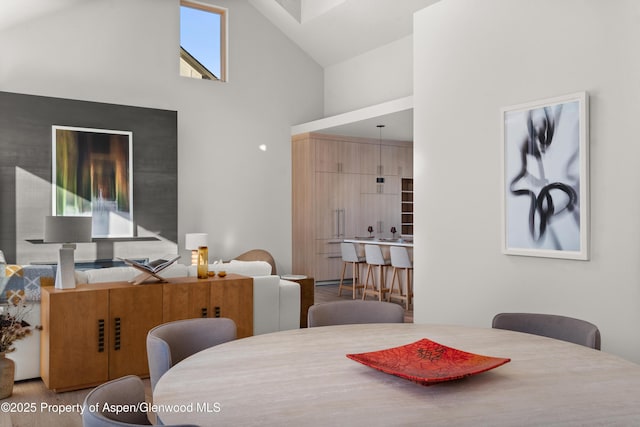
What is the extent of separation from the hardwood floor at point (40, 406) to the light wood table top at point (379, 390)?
1858 mm

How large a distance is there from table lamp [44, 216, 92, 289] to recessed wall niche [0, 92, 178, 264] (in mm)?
3453

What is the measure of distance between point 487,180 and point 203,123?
543cm

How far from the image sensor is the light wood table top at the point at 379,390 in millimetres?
1452

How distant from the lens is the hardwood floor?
3342mm

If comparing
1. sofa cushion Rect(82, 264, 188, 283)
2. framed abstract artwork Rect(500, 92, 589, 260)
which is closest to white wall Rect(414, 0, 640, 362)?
framed abstract artwork Rect(500, 92, 589, 260)

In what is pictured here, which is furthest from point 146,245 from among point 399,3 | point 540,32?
point 540,32

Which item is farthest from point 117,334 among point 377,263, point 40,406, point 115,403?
point 377,263

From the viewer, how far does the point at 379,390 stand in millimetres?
1658

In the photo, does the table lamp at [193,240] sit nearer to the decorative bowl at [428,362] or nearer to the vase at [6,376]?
the vase at [6,376]

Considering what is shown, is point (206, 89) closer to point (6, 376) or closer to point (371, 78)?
point (371, 78)

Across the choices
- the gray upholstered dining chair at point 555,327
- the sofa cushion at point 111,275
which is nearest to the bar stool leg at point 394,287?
the sofa cushion at point 111,275

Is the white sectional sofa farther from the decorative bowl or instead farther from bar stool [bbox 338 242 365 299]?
bar stool [bbox 338 242 365 299]

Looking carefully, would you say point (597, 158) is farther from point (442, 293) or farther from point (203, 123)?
point (203, 123)

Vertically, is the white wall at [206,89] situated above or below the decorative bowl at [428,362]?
above
